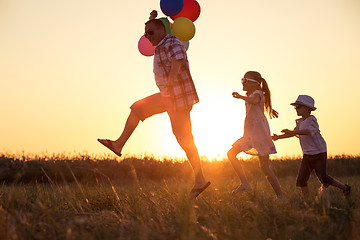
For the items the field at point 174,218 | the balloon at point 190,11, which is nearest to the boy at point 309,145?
the field at point 174,218

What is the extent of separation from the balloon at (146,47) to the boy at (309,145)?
2368 millimetres

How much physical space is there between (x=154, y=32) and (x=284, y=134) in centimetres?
253

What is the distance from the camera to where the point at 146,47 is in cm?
579

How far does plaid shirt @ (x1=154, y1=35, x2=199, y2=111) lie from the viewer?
4.59 meters

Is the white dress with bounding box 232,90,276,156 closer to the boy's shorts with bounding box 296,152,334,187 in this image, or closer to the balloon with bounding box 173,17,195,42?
the boy's shorts with bounding box 296,152,334,187

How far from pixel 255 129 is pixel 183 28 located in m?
1.85

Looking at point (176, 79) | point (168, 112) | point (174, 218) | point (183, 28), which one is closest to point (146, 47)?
point (183, 28)

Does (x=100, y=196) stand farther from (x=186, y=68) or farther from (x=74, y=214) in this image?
(x=186, y=68)

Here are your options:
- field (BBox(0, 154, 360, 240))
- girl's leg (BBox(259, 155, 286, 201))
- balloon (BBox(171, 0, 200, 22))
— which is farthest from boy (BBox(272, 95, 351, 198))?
balloon (BBox(171, 0, 200, 22))

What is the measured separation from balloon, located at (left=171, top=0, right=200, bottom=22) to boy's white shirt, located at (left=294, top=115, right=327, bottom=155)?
245 centimetres

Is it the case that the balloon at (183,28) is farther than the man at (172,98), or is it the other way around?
the balloon at (183,28)

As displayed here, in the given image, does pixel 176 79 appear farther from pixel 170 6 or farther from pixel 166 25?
pixel 170 6

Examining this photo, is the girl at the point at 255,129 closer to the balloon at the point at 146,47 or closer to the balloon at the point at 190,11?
the balloon at the point at 190,11

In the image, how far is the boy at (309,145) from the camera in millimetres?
5590
